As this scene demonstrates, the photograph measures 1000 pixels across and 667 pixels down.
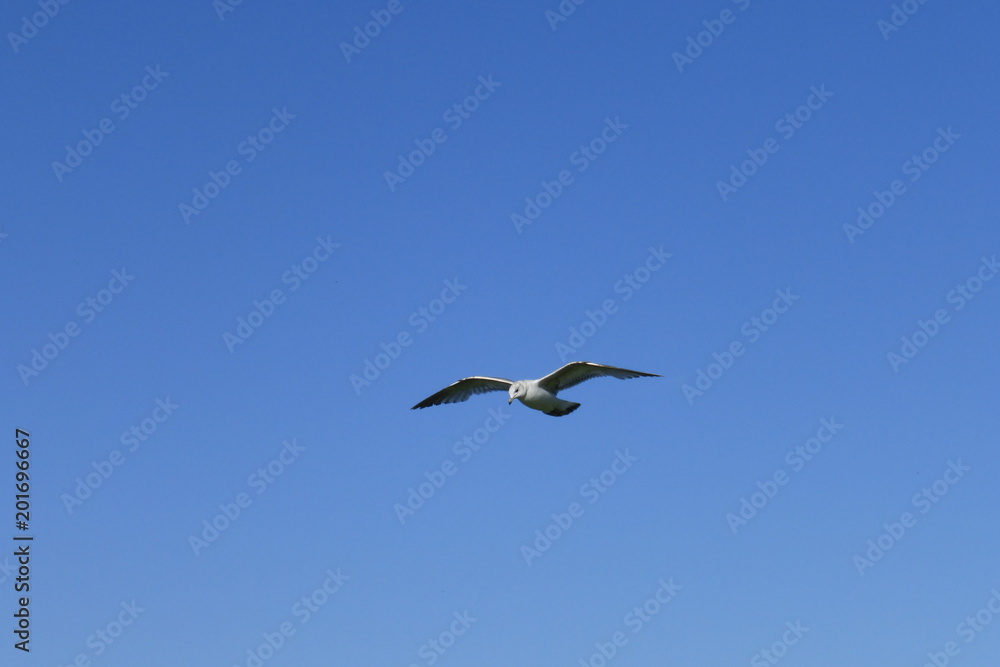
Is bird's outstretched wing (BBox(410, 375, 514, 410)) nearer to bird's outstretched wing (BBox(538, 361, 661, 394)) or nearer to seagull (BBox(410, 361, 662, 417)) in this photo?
seagull (BBox(410, 361, 662, 417))

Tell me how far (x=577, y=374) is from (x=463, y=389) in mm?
4139

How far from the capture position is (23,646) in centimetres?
3772

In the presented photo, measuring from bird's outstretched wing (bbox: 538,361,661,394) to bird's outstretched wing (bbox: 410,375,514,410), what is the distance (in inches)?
87.8

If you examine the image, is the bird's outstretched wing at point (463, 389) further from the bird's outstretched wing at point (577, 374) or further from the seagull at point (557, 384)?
the bird's outstretched wing at point (577, 374)

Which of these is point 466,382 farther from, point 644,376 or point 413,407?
point 644,376

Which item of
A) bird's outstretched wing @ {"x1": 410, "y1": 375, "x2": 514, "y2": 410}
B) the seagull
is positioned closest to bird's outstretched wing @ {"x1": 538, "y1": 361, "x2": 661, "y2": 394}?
the seagull

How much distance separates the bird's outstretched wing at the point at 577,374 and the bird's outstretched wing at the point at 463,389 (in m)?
2.23

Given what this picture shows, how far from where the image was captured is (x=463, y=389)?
39875 mm

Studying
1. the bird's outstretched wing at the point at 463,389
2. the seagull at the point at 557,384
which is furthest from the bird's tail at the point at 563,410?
the bird's outstretched wing at the point at 463,389

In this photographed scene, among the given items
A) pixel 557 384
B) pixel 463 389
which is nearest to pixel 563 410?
pixel 557 384

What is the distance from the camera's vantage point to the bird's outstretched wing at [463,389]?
39.3 metres

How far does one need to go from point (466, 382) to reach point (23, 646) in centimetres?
1275

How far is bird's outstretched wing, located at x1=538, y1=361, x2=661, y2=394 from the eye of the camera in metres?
36.1

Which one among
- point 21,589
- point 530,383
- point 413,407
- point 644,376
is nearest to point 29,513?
point 21,589
